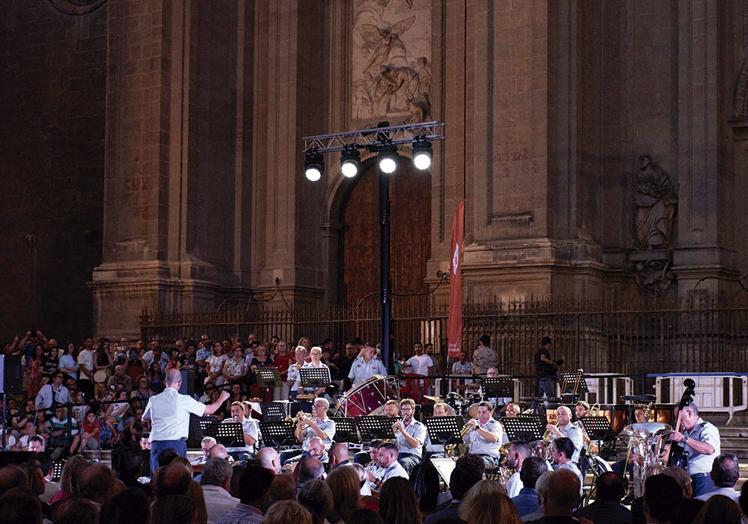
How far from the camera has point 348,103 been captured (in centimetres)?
3238

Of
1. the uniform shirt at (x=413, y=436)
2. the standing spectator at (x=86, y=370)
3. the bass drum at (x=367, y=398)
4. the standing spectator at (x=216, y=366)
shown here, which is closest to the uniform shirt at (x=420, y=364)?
the bass drum at (x=367, y=398)

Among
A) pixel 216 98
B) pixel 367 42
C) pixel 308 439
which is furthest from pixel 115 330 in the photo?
pixel 308 439

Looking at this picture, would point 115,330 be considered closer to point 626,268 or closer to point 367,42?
point 367,42

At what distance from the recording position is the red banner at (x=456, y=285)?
69.1 feet

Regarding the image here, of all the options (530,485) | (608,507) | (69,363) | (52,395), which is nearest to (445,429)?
(530,485)

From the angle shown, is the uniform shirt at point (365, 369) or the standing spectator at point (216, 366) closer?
the uniform shirt at point (365, 369)

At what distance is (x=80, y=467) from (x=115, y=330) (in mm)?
21060

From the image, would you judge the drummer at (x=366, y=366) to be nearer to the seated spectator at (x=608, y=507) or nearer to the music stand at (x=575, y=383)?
the music stand at (x=575, y=383)

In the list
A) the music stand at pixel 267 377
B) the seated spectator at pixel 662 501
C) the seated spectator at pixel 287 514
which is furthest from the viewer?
the music stand at pixel 267 377

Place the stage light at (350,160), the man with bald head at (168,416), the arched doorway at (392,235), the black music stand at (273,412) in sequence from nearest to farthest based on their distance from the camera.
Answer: the man with bald head at (168,416) → the black music stand at (273,412) → the stage light at (350,160) → the arched doorway at (392,235)

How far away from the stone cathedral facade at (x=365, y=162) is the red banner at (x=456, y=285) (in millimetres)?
4560

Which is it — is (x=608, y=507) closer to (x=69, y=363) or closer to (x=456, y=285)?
(x=456, y=285)

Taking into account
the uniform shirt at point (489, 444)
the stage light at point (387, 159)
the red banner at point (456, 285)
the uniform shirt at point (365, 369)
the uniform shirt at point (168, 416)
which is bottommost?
the uniform shirt at point (489, 444)

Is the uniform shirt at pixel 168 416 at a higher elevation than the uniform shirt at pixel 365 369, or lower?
lower
